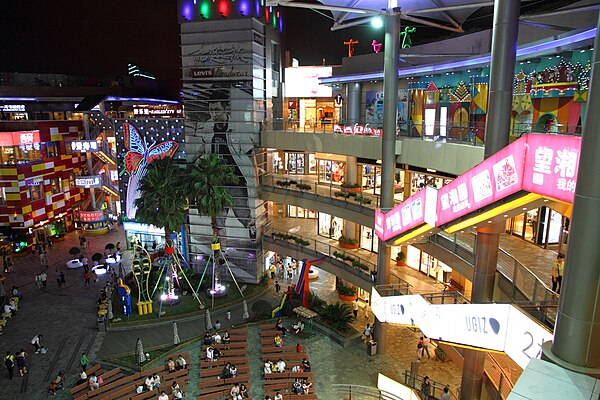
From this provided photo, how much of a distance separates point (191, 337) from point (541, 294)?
66.2 ft

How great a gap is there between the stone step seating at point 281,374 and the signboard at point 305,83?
24.5 m

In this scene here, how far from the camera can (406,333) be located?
82.4 feet

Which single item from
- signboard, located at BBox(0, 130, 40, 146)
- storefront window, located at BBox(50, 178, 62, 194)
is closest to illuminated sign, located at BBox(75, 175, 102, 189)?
storefront window, located at BBox(50, 178, 62, 194)

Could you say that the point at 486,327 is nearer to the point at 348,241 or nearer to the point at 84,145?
the point at 348,241

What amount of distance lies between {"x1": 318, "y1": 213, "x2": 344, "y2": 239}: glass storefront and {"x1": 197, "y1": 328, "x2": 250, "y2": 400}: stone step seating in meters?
12.8

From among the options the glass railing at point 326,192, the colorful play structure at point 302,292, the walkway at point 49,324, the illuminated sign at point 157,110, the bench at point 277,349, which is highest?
the illuminated sign at point 157,110

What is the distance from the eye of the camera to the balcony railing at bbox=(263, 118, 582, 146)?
13.0 metres

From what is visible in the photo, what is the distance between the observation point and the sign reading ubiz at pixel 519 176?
7121 mm

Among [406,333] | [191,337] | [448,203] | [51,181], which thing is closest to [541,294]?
[448,203]

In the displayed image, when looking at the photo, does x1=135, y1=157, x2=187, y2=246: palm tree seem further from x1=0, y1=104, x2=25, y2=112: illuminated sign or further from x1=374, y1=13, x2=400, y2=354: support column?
x1=0, y1=104, x2=25, y2=112: illuminated sign

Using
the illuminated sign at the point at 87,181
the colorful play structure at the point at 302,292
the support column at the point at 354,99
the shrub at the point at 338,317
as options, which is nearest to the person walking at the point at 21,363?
the colorful play structure at the point at 302,292

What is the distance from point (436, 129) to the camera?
18.7 meters

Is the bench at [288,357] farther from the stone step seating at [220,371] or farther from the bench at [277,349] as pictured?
the stone step seating at [220,371]

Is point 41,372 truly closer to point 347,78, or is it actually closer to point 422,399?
point 422,399
